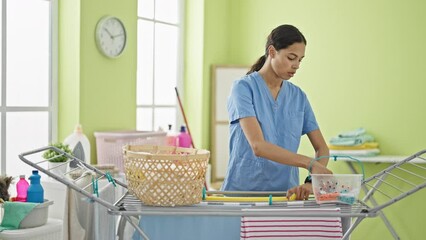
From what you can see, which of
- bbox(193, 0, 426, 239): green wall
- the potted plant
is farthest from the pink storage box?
bbox(193, 0, 426, 239): green wall

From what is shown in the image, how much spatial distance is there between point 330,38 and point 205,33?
1.01 metres

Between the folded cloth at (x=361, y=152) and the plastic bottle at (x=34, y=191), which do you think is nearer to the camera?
the plastic bottle at (x=34, y=191)

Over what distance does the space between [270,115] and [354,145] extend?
2.05 meters

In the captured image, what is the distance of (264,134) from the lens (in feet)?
8.24

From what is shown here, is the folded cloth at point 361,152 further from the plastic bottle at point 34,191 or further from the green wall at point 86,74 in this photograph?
the plastic bottle at point 34,191

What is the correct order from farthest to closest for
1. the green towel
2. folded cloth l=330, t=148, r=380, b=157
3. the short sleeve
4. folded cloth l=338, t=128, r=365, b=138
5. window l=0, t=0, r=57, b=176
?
folded cloth l=338, t=128, r=365, b=138 → folded cloth l=330, t=148, r=380, b=157 → window l=0, t=0, r=57, b=176 → the green towel → the short sleeve

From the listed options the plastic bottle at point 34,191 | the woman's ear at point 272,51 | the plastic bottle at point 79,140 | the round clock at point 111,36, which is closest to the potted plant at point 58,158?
the plastic bottle at point 79,140

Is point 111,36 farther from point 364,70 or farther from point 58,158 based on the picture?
point 364,70

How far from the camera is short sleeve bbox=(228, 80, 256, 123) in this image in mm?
2459

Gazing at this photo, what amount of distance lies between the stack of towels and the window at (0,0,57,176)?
1977 mm

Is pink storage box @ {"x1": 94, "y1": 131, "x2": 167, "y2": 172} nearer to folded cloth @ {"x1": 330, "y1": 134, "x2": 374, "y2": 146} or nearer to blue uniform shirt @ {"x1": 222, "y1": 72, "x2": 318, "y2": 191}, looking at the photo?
blue uniform shirt @ {"x1": 222, "y1": 72, "x2": 318, "y2": 191}

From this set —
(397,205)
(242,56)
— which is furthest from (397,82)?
(242,56)

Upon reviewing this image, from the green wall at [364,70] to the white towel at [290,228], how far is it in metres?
2.59

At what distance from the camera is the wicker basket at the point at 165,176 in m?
1.92
